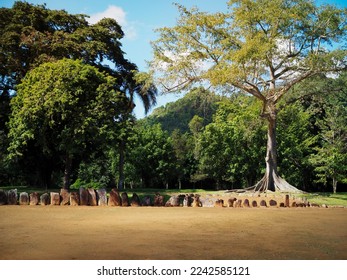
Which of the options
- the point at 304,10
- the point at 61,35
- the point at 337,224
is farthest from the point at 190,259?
the point at 61,35

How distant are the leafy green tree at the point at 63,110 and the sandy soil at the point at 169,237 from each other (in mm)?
10342

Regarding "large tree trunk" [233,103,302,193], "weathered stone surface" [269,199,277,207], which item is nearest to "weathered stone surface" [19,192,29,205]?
"weathered stone surface" [269,199,277,207]

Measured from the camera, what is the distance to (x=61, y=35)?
23156mm

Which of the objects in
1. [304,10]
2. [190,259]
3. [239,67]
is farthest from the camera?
[304,10]

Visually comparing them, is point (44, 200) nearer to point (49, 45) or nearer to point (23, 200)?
point (23, 200)

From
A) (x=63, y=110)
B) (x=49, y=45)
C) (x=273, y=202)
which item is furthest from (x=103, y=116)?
(x=273, y=202)

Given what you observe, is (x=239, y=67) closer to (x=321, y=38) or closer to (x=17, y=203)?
(x=321, y=38)

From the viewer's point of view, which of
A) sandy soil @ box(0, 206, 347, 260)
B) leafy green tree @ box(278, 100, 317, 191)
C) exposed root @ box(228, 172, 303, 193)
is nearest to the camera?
sandy soil @ box(0, 206, 347, 260)

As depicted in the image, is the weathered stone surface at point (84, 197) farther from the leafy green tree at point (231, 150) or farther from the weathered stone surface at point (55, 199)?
the leafy green tree at point (231, 150)

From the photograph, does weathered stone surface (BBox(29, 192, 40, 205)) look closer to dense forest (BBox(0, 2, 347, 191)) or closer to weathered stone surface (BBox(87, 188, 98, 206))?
weathered stone surface (BBox(87, 188, 98, 206))

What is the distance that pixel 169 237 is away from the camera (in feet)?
21.0

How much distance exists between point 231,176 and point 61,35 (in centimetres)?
1889

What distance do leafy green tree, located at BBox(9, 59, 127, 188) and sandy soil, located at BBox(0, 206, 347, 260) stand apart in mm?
10342

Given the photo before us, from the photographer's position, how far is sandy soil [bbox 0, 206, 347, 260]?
201 inches
